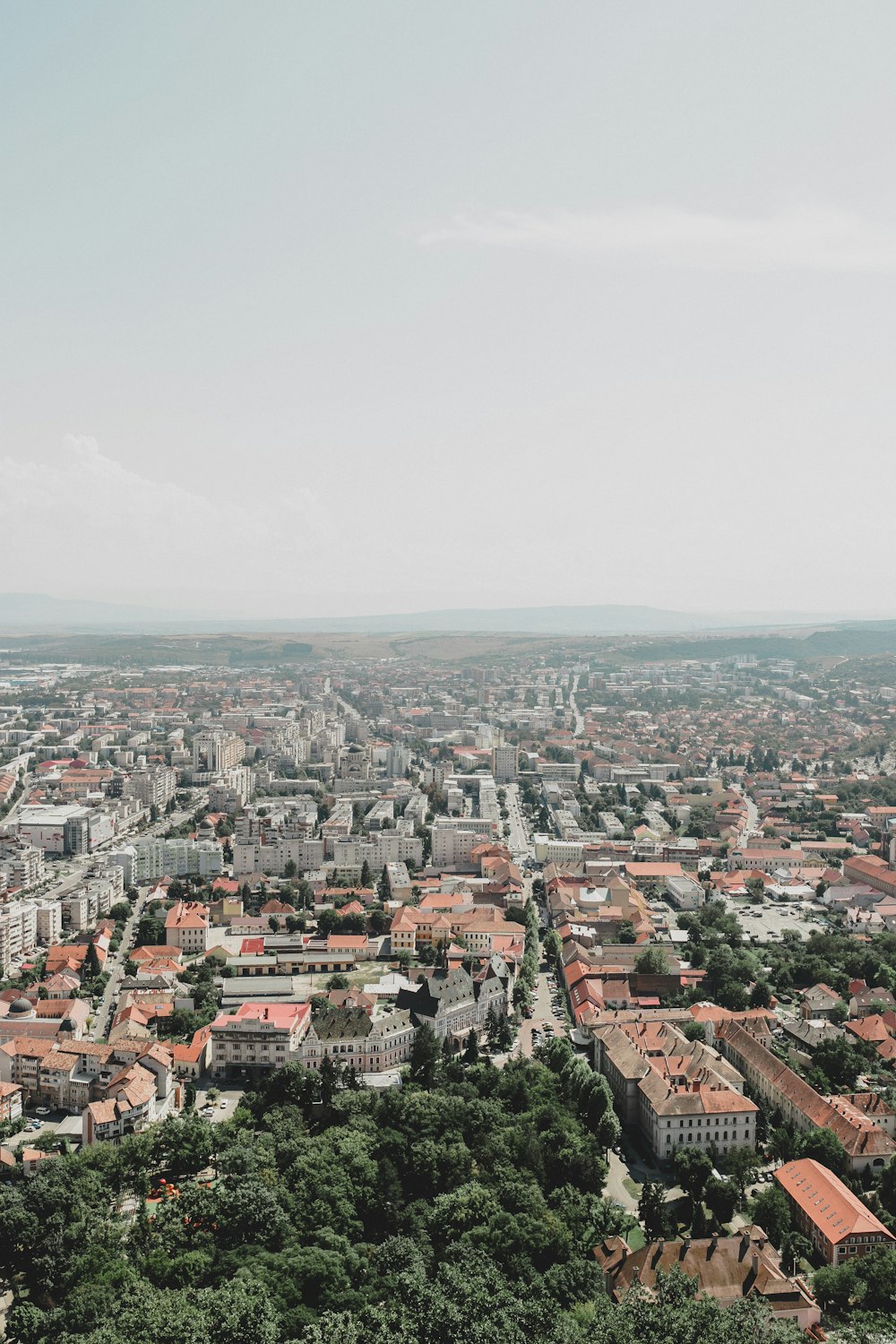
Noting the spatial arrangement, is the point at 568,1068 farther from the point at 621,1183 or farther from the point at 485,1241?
the point at 485,1241

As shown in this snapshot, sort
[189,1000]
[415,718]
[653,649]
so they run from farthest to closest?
1. [653,649]
2. [415,718]
3. [189,1000]

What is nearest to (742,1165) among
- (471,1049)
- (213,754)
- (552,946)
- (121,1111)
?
(471,1049)

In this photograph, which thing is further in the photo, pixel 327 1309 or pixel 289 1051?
pixel 289 1051

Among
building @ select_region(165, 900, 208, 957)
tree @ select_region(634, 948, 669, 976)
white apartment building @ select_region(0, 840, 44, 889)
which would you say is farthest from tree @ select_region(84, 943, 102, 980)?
tree @ select_region(634, 948, 669, 976)

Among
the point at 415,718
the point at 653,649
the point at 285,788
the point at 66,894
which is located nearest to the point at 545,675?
the point at 653,649

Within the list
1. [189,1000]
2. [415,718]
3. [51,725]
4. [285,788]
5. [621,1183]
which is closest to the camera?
[621,1183]

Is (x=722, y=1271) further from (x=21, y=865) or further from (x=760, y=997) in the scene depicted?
(x=21, y=865)
